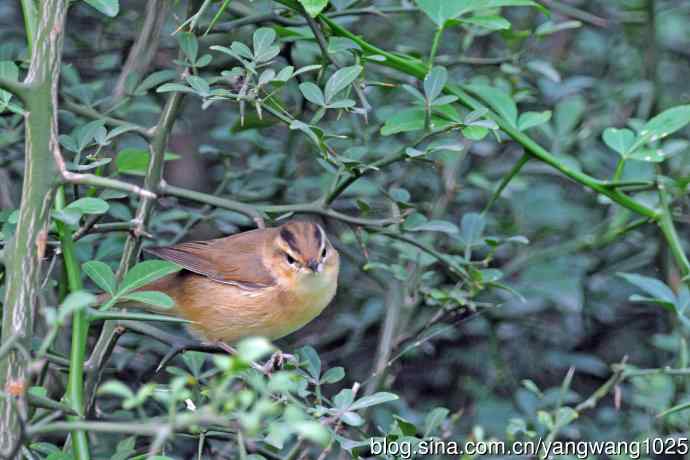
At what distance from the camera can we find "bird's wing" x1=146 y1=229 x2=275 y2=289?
143 inches

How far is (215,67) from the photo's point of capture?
3938mm

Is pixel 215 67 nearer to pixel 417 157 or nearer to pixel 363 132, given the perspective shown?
pixel 363 132

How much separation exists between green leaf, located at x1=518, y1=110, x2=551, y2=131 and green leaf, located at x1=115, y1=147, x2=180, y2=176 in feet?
3.94

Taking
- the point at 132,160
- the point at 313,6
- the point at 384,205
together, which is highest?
the point at 313,6

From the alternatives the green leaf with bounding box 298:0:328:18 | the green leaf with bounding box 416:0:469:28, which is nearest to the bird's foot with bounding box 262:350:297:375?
the green leaf with bounding box 298:0:328:18

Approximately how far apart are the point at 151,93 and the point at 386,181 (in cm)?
109

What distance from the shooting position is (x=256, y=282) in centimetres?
369

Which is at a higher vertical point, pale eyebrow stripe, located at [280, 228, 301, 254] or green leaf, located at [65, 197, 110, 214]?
green leaf, located at [65, 197, 110, 214]

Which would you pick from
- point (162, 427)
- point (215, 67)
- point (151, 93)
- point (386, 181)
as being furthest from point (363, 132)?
point (162, 427)

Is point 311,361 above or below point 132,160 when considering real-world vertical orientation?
below

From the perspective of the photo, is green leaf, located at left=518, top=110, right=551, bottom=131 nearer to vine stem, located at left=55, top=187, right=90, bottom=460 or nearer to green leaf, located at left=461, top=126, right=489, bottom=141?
green leaf, located at left=461, top=126, right=489, bottom=141

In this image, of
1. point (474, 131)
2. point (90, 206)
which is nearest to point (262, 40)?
point (474, 131)

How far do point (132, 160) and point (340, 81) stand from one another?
0.77 metres

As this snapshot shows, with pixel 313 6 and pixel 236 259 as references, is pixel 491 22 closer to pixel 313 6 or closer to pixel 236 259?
pixel 313 6
